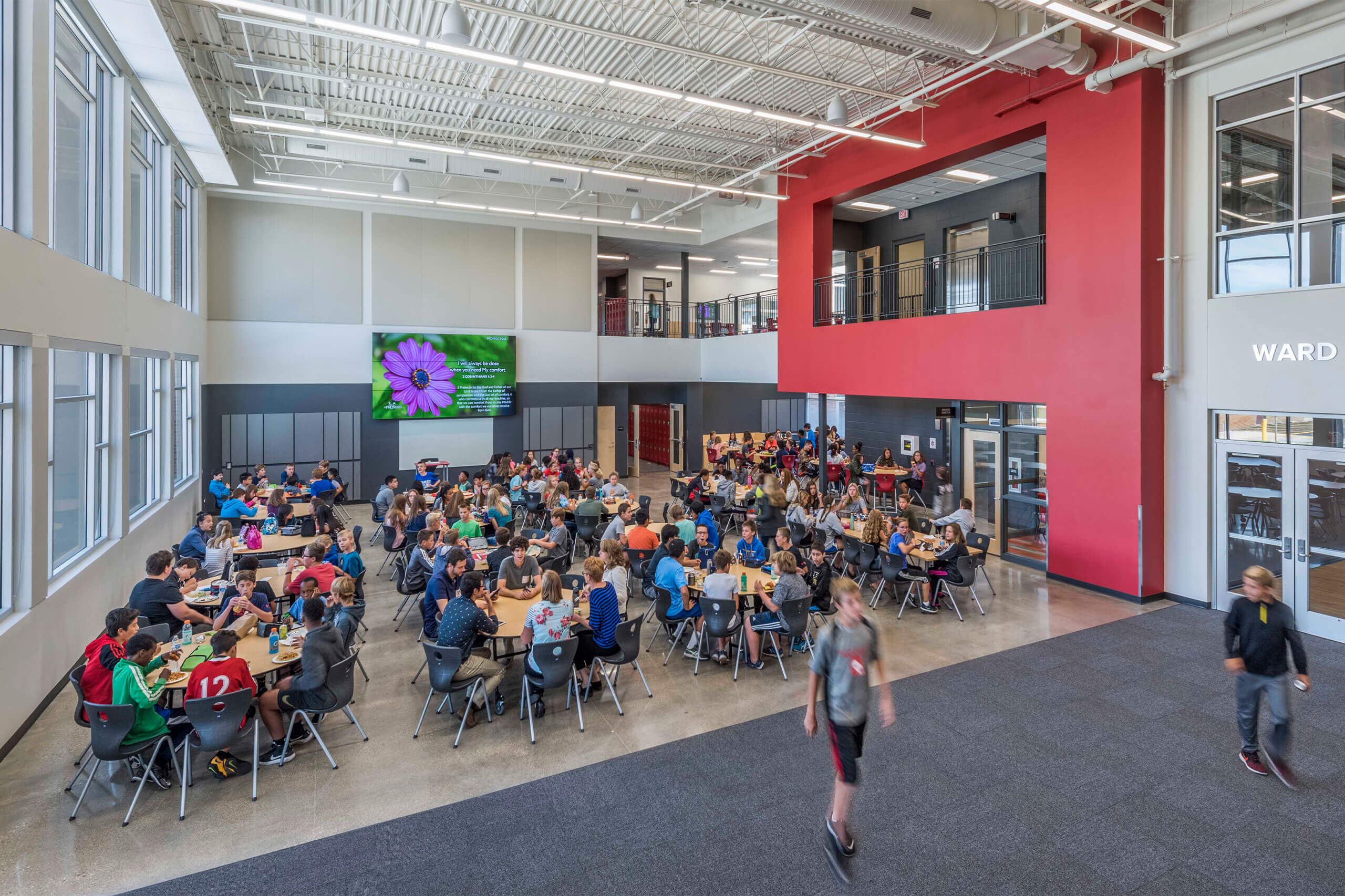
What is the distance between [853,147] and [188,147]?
11574 millimetres

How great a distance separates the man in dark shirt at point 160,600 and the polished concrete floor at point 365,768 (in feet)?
3.34

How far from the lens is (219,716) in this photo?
455cm

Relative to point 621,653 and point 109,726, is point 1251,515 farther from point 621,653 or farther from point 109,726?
point 109,726

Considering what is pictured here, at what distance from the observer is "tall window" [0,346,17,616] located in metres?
5.47

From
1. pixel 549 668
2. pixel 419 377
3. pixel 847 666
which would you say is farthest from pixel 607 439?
pixel 847 666

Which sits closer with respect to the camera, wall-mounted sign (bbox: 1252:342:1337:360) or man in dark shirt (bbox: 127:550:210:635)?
man in dark shirt (bbox: 127:550:210:635)

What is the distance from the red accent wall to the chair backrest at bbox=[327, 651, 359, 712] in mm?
9027

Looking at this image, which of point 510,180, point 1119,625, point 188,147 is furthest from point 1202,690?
point 188,147

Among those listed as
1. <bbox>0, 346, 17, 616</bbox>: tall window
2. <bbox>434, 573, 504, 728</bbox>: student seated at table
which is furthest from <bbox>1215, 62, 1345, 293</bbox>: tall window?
<bbox>0, 346, 17, 616</bbox>: tall window

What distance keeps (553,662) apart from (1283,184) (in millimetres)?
9393

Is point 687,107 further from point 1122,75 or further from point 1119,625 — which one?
point 1119,625

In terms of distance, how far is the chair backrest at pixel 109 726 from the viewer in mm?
4359

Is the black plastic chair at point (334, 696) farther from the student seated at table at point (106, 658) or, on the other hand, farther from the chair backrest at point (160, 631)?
the chair backrest at point (160, 631)

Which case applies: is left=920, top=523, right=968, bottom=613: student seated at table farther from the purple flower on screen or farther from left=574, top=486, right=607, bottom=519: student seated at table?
the purple flower on screen
